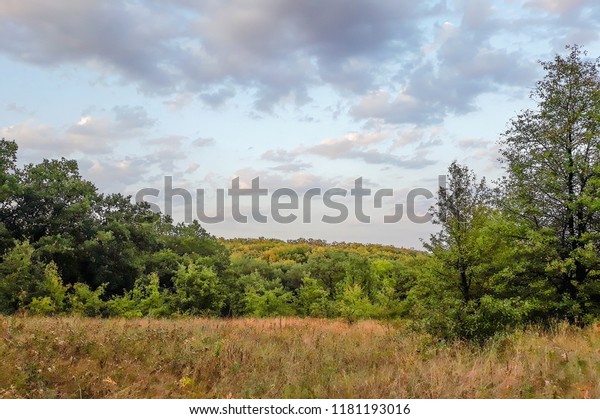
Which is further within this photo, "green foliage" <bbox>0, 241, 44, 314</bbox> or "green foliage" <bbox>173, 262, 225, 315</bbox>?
"green foliage" <bbox>173, 262, 225, 315</bbox>

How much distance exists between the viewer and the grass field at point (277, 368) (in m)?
6.95

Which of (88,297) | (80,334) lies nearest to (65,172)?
(88,297)

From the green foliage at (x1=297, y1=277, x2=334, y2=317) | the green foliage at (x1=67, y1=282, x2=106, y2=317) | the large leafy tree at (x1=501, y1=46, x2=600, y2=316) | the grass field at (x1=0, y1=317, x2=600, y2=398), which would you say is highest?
the large leafy tree at (x1=501, y1=46, x2=600, y2=316)

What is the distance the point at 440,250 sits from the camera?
12125mm

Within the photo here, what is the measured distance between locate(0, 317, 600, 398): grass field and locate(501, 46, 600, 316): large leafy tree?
25.3 ft

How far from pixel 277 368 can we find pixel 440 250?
5.83 meters

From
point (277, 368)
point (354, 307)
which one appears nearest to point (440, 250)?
point (277, 368)

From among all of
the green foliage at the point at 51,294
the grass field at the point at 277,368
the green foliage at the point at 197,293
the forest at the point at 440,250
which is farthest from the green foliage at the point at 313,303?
the grass field at the point at 277,368

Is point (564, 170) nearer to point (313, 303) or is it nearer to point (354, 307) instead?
point (354, 307)

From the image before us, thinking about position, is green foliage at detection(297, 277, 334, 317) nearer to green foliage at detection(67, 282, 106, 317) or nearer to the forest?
the forest

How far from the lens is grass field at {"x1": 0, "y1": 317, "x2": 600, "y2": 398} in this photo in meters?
6.95

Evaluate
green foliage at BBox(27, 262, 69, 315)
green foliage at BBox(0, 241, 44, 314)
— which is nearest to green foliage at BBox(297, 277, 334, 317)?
green foliage at BBox(27, 262, 69, 315)

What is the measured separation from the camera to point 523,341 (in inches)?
409

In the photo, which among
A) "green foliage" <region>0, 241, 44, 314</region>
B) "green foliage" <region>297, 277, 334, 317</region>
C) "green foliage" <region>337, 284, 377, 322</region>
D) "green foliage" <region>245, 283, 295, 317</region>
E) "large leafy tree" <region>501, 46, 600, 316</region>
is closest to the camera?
"large leafy tree" <region>501, 46, 600, 316</region>
